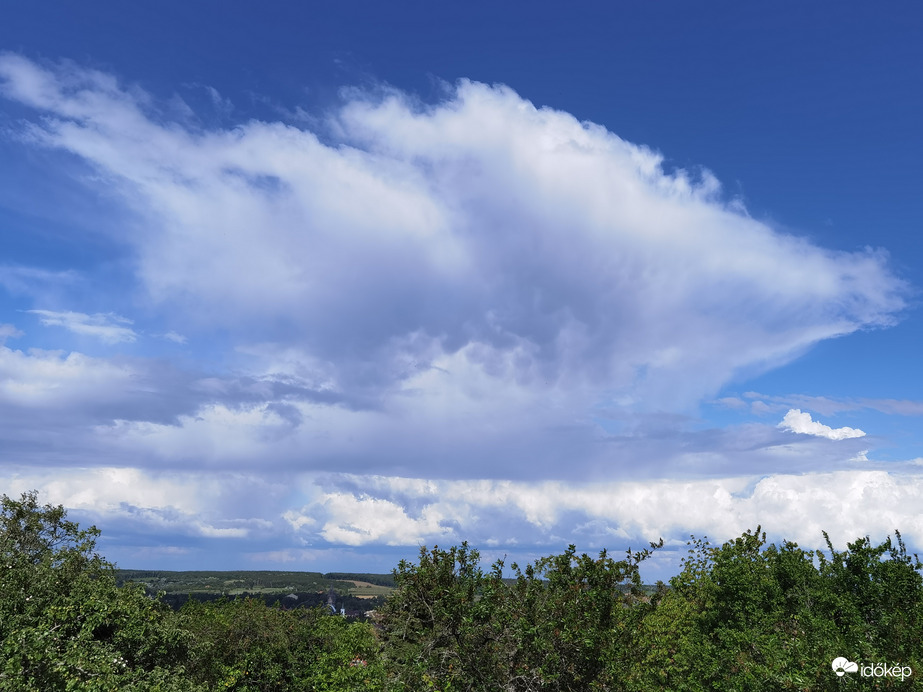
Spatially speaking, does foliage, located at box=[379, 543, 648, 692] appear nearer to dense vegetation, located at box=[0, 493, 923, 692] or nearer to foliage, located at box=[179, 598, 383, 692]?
dense vegetation, located at box=[0, 493, 923, 692]

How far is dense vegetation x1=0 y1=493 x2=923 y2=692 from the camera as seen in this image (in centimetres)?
1606

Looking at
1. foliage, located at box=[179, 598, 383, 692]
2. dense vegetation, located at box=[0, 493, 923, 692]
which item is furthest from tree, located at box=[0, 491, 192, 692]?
foliage, located at box=[179, 598, 383, 692]

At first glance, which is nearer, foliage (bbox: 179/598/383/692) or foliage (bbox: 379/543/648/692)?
foliage (bbox: 379/543/648/692)

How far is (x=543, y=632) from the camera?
1772 centimetres

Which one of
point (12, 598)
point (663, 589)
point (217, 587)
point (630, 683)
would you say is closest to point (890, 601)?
point (630, 683)

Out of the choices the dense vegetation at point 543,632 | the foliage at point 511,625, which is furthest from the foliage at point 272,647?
the foliage at point 511,625

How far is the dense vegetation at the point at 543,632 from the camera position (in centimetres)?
1606

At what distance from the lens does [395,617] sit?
63.2 ft

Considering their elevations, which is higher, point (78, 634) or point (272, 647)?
point (78, 634)

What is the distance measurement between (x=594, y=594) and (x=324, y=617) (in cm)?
2216

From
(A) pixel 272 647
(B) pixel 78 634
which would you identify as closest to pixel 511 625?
(B) pixel 78 634

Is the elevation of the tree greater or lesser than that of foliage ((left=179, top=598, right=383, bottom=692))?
greater

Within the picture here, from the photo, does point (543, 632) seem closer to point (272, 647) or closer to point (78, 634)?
point (78, 634)

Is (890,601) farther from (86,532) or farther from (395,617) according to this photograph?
(86,532)
